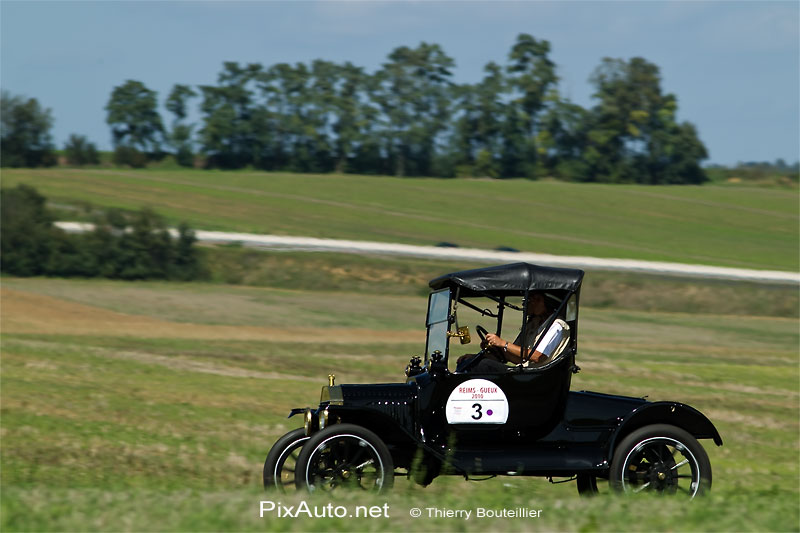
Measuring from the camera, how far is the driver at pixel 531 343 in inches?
324

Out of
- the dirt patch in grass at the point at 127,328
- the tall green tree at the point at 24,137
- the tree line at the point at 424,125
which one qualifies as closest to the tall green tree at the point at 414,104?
the tree line at the point at 424,125

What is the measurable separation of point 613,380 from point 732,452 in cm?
813

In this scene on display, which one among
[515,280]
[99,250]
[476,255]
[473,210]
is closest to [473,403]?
[515,280]

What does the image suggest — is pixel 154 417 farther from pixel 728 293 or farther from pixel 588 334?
pixel 728 293

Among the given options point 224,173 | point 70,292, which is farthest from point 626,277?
point 224,173

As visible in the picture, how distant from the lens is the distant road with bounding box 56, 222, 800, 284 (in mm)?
53781

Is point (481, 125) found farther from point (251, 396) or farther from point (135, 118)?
point (251, 396)

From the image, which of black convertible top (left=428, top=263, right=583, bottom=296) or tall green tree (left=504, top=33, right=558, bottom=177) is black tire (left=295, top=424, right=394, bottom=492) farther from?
tall green tree (left=504, top=33, right=558, bottom=177)

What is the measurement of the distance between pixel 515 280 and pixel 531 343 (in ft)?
1.93

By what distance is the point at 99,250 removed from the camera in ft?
154

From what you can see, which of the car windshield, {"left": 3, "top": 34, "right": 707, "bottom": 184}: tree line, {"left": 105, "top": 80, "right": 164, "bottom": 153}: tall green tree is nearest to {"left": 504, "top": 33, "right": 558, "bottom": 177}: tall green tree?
{"left": 3, "top": 34, "right": 707, "bottom": 184}: tree line

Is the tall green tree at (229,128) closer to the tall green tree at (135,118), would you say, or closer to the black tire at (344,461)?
the tall green tree at (135,118)

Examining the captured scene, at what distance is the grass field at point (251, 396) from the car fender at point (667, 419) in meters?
0.65

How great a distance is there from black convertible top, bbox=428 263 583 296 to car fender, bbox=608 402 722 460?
1.22 m
